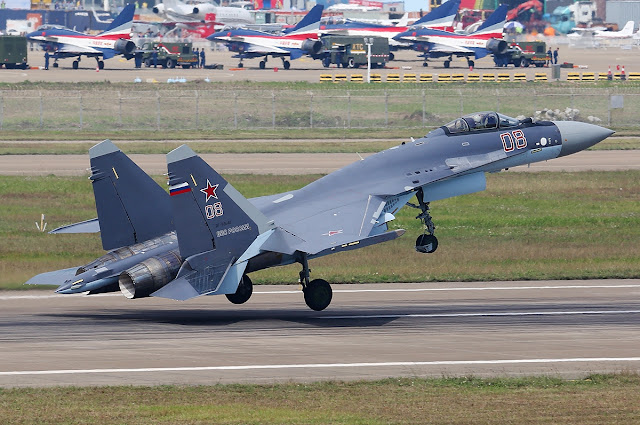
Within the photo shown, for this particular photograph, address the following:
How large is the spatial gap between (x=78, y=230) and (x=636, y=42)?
15905 centimetres

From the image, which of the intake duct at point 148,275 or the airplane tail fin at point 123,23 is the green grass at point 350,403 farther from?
the airplane tail fin at point 123,23

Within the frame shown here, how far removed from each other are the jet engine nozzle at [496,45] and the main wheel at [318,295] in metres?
92.8

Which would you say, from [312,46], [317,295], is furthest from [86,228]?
[312,46]

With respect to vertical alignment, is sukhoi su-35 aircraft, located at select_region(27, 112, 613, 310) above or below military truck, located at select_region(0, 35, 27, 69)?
below

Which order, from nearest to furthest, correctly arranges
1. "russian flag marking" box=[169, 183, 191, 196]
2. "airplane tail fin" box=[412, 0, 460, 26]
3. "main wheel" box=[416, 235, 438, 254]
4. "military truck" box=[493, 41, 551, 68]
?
"russian flag marking" box=[169, 183, 191, 196] → "main wheel" box=[416, 235, 438, 254] → "military truck" box=[493, 41, 551, 68] → "airplane tail fin" box=[412, 0, 460, 26]

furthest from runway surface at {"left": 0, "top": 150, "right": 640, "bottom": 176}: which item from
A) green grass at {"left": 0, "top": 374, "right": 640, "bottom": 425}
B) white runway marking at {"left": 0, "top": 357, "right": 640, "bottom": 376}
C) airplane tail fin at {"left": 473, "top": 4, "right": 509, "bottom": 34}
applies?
airplane tail fin at {"left": 473, "top": 4, "right": 509, "bottom": 34}

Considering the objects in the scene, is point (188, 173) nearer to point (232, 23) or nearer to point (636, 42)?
point (232, 23)

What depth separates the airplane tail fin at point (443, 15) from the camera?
12688cm

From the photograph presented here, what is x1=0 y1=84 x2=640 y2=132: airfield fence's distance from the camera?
72.6 m

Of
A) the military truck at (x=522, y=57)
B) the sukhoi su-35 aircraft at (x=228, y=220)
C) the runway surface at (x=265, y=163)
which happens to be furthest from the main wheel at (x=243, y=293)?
the military truck at (x=522, y=57)

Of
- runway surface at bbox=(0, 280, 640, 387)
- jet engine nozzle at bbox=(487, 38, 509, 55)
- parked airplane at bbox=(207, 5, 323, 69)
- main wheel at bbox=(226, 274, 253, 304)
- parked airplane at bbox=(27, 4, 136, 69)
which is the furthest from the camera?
jet engine nozzle at bbox=(487, 38, 509, 55)

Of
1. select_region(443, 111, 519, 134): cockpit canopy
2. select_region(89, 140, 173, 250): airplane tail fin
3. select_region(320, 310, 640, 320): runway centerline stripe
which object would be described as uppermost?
select_region(443, 111, 519, 134): cockpit canopy

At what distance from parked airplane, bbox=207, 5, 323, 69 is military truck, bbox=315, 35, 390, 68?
1.67 metres

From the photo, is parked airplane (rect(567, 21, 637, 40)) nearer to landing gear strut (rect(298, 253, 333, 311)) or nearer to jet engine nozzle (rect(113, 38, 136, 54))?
jet engine nozzle (rect(113, 38, 136, 54))
